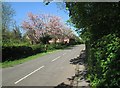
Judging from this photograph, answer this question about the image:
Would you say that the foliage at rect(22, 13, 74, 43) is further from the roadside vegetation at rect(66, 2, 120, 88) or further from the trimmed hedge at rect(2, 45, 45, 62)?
the roadside vegetation at rect(66, 2, 120, 88)

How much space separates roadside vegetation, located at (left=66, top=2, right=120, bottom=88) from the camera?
6230 mm

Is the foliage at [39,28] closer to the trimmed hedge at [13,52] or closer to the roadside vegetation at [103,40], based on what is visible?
the trimmed hedge at [13,52]

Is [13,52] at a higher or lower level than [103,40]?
lower

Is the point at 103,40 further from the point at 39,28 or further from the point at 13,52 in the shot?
the point at 39,28

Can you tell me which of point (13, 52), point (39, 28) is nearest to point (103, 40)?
point (13, 52)

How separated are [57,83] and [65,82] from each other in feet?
1.71

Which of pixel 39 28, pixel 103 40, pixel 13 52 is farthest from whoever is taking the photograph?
pixel 39 28

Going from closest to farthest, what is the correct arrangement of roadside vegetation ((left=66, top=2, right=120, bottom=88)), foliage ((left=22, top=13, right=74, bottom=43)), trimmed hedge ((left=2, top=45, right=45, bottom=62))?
roadside vegetation ((left=66, top=2, right=120, bottom=88))
trimmed hedge ((left=2, top=45, right=45, bottom=62))
foliage ((left=22, top=13, right=74, bottom=43))

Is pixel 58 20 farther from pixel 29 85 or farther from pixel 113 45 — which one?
pixel 113 45

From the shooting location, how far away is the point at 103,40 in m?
7.80

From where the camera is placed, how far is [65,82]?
12.5m

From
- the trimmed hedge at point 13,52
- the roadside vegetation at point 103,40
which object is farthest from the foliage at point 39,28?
the roadside vegetation at point 103,40

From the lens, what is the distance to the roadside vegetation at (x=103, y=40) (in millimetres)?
6230

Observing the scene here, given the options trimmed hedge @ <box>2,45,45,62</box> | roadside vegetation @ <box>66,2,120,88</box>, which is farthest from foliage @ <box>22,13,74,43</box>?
roadside vegetation @ <box>66,2,120,88</box>
